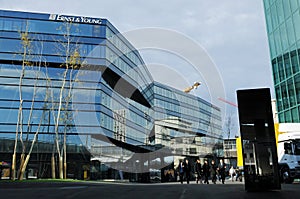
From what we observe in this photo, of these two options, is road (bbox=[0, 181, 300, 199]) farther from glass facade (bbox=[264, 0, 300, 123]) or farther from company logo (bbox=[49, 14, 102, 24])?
company logo (bbox=[49, 14, 102, 24])

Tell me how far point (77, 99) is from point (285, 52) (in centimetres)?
2698

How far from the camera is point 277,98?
28.6 meters

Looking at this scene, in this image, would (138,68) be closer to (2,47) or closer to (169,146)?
(169,146)

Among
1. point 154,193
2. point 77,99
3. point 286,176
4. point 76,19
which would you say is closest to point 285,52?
point 286,176

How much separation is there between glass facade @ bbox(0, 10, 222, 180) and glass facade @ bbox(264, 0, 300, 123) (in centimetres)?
2062

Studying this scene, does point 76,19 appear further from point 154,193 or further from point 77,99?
point 154,193

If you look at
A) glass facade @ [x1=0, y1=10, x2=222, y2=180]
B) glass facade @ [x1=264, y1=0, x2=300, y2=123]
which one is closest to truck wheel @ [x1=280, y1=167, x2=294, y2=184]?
glass facade @ [x1=264, y1=0, x2=300, y2=123]

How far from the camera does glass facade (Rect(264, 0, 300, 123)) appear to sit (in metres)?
25.3

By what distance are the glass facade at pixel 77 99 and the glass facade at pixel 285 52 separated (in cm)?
2062

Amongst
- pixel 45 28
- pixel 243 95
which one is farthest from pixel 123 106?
pixel 243 95

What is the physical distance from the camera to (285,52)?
27156 mm

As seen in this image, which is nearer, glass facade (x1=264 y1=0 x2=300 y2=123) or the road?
the road

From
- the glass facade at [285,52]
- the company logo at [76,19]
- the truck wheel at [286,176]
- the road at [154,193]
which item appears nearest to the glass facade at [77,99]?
the company logo at [76,19]

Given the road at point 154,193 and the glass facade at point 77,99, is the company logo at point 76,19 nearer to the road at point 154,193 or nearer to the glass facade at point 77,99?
the glass facade at point 77,99
